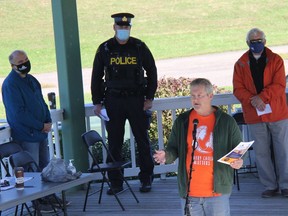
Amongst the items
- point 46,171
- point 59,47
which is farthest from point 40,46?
point 46,171

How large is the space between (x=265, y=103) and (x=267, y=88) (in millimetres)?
157

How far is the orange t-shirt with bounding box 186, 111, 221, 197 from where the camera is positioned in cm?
469

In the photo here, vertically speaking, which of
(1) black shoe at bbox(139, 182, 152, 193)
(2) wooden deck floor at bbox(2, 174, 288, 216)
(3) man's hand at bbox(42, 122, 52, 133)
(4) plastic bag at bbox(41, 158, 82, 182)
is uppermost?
(3) man's hand at bbox(42, 122, 52, 133)

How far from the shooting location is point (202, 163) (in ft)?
15.4

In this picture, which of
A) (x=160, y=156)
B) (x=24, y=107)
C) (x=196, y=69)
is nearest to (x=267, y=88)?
(x=24, y=107)

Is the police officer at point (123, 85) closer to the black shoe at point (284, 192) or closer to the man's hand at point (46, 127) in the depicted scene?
the man's hand at point (46, 127)

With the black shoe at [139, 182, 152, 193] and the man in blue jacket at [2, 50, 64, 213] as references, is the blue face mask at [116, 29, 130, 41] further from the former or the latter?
the black shoe at [139, 182, 152, 193]

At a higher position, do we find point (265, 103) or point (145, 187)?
point (265, 103)

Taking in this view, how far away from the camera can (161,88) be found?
10156 millimetres

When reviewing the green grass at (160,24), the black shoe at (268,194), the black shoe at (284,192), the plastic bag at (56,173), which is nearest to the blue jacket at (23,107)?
the plastic bag at (56,173)

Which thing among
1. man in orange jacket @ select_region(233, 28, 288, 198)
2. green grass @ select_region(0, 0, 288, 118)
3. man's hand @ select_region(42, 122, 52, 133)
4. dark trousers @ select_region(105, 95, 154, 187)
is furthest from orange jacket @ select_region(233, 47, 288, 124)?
green grass @ select_region(0, 0, 288, 118)

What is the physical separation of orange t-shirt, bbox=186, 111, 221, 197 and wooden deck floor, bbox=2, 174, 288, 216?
228 centimetres

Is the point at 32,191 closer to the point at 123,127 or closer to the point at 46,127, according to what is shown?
the point at 46,127

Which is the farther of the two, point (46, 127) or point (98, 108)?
point (98, 108)
